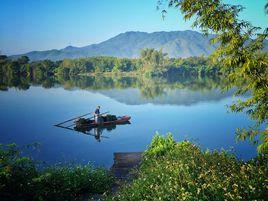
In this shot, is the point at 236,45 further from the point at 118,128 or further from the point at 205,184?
the point at 118,128

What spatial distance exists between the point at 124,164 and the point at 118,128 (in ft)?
76.5

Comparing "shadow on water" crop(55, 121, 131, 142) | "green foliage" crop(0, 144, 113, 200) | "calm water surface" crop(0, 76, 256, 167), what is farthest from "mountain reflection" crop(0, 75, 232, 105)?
"green foliage" crop(0, 144, 113, 200)

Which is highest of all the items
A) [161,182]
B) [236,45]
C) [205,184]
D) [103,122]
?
[236,45]

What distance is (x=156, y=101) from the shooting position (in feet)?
228

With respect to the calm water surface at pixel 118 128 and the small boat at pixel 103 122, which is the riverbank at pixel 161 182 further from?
the small boat at pixel 103 122

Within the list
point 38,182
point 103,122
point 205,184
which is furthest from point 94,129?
point 205,184

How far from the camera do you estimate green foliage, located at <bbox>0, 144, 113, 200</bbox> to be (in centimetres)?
959

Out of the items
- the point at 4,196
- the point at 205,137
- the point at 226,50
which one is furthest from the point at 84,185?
the point at 205,137

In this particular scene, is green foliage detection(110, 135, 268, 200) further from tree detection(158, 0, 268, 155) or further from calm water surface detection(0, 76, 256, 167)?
calm water surface detection(0, 76, 256, 167)

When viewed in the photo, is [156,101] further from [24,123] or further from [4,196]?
[4,196]

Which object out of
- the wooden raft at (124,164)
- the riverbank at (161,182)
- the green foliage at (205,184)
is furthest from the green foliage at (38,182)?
the wooden raft at (124,164)

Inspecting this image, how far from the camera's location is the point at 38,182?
34.1ft

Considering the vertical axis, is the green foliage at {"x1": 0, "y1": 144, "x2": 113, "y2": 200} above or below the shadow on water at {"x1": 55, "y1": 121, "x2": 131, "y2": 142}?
above

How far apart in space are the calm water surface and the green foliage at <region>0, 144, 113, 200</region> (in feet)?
27.6
